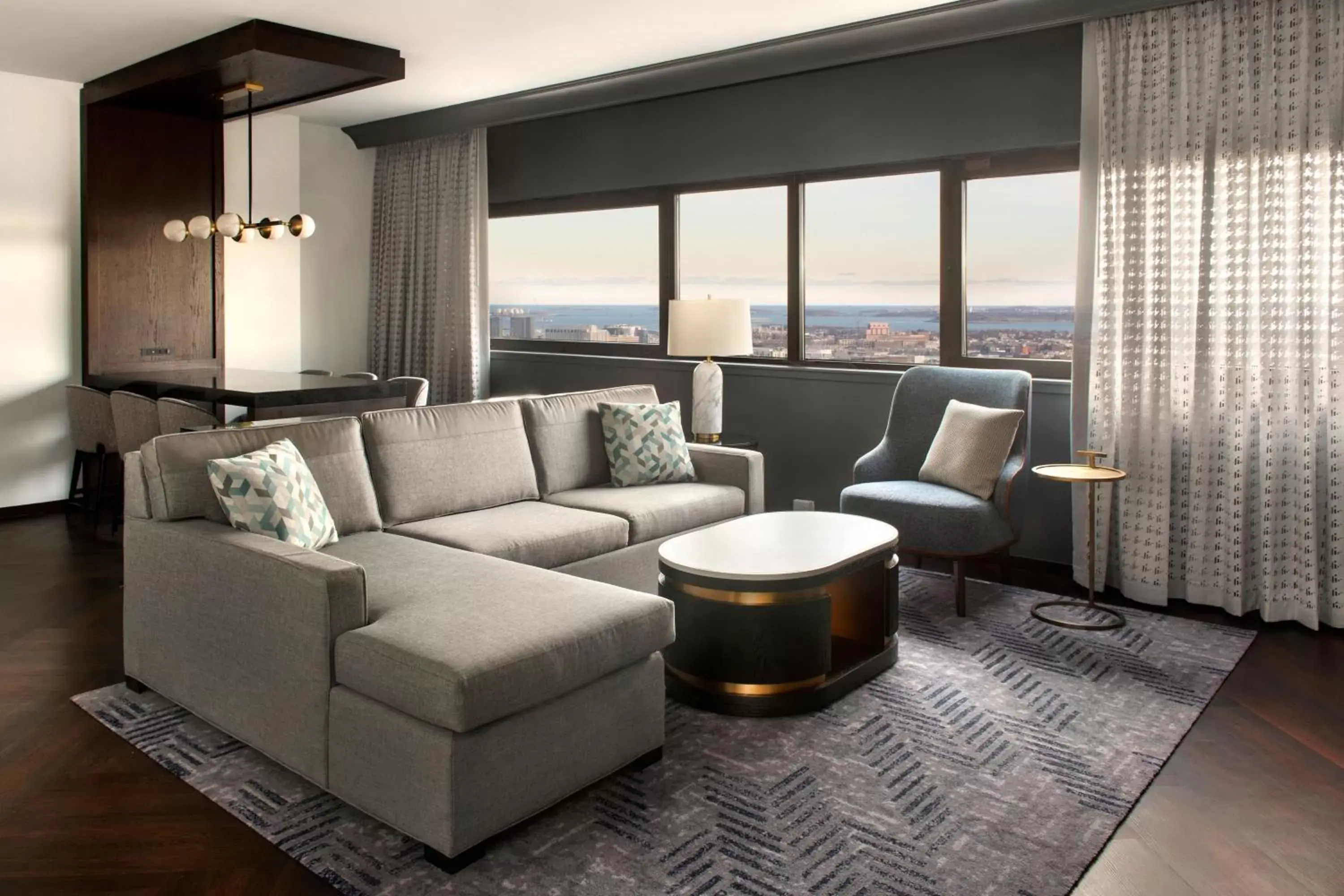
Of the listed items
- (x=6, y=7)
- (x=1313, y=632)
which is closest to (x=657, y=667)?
(x=1313, y=632)

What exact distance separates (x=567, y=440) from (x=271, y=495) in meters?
1.63

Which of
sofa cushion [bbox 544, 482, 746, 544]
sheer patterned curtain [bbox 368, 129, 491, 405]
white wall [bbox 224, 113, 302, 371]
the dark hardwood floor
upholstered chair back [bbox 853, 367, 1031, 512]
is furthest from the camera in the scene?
sheer patterned curtain [bbox 368, 129, 491, 405]

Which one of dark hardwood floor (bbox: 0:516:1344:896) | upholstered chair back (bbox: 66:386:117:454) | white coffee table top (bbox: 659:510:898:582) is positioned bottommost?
dark hardwood floor (bbox: 0:516:1344:896)


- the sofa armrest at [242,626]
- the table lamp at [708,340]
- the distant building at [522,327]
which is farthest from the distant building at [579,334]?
the sofa armrest at [242,626]

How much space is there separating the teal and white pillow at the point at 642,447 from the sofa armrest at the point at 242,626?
1837 millimetres

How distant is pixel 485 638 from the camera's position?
2379 mm

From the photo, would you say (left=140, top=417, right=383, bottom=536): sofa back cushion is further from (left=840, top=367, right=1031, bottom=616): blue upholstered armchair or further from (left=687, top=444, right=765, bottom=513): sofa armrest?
(left=840, top=367, right=1031, bottom=616): blue upholstered armchair

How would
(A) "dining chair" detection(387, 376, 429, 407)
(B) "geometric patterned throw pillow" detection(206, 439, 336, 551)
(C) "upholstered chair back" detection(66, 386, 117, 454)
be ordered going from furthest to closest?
1. (A) "dining chair" detection(387, 376, 429, 407)
2. (C) "upholstered chair back" detection(66, 386, 117, 454)
3. (B) "geometric patterned throw pillow" detection(206, 439, 336, 551)

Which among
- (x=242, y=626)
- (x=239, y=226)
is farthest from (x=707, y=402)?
(x=242, y=626)

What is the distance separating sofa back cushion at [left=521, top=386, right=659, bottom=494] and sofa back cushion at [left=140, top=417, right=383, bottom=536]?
0.84 meters

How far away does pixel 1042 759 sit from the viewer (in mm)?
2814

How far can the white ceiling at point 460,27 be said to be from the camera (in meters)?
4.52

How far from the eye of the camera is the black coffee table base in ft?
10.0

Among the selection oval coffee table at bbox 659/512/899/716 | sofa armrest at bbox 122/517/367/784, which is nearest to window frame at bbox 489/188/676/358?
oval coffee table at bbox 659/512/899/716
